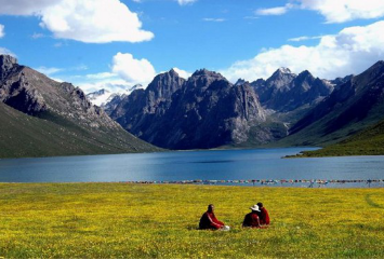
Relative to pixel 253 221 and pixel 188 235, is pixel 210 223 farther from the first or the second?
pixel 253 221

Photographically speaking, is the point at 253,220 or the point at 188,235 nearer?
the point at 188,235

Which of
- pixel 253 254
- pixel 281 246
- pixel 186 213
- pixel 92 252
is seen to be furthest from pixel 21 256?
pixel 186 213

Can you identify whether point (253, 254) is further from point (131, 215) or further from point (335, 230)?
point (131, 215)

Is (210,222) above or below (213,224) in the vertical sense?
above

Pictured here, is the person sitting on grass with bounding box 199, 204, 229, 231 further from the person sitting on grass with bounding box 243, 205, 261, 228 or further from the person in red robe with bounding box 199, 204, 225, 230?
the person sitting on grass with bounding box 243, 205, 261, 228

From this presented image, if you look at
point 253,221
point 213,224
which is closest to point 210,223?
point 213,224

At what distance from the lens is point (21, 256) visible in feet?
77.3

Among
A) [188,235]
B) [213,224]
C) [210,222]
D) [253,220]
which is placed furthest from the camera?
[253,220]

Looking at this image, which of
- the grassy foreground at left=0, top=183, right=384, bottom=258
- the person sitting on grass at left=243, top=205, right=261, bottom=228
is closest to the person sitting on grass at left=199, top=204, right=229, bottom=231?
the grassy foreground at left=0, top=183, right=384, bottom=258

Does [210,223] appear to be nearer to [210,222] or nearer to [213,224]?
[210,222]

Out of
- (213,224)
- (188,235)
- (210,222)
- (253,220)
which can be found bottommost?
(188,235)

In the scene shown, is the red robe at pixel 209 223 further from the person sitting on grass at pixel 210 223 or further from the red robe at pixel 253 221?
the red robe at pixel 253 221

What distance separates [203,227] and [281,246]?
30.9ft

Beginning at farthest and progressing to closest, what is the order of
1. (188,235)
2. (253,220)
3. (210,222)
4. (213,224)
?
(253,220) < (210,222) < (213,224) < (188,235)
